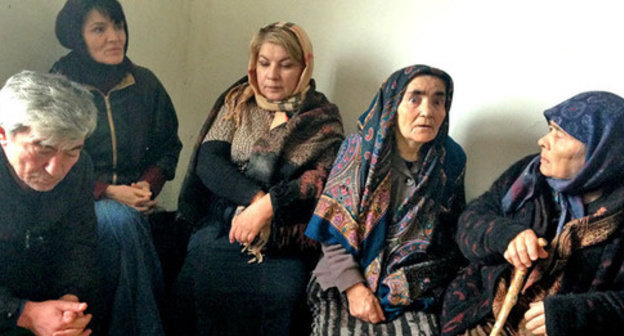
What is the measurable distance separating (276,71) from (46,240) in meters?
0.95

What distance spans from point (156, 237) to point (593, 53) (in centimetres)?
170

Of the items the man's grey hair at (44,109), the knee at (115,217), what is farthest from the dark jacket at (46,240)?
the knee at (115,217)

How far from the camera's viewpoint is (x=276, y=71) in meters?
1.94

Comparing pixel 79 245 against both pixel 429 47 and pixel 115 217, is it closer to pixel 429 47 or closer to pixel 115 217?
pixel 115 217

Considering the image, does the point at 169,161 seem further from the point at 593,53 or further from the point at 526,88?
the point at 593,53

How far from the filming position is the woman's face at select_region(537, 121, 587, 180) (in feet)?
4.67

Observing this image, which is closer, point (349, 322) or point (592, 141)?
point (592, 141)

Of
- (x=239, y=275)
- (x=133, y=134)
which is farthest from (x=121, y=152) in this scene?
(x=239, y=275)

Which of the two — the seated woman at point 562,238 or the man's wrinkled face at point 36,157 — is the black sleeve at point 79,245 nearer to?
the man's wrinkled face at point 36,157

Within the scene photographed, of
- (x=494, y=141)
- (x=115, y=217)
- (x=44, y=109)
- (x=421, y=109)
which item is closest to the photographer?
(x=44, y=109)

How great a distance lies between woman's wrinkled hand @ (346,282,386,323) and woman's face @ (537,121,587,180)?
0.62m

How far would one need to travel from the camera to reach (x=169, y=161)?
205 cm

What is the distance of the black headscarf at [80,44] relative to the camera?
72.2 inches

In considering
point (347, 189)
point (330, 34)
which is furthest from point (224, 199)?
point (330, 34)
